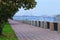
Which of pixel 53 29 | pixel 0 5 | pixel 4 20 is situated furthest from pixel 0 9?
pixel 53 29

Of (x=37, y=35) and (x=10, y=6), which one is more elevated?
(x=10, y=6)

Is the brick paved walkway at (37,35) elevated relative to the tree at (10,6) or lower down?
lower down

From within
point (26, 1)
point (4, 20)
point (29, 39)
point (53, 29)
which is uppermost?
point (26, 1)

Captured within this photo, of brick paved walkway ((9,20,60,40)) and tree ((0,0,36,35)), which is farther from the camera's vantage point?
brick paved walkway ((9,20,60,40))

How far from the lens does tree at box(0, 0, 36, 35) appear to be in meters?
12.7

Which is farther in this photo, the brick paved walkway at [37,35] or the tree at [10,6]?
the brick paved walkway at [37,35]

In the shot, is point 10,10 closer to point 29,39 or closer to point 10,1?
point 10,1

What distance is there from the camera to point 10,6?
12.7 metres

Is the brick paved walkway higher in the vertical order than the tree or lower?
lower

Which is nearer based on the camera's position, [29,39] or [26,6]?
[29,39]

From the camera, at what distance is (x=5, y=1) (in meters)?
12.8

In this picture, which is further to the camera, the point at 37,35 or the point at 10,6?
the point at 37,35

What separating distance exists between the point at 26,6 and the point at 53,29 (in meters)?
6.20

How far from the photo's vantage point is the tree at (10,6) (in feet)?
41.5
